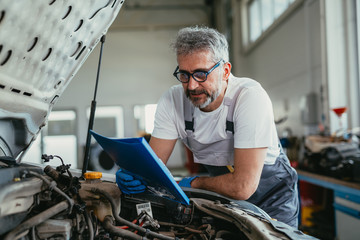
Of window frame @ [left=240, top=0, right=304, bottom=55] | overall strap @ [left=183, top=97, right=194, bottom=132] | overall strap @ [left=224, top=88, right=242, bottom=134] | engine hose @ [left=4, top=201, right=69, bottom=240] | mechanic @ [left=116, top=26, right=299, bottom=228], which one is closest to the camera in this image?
engine hose @ [left=4, top=201, right=69, bottom=240]

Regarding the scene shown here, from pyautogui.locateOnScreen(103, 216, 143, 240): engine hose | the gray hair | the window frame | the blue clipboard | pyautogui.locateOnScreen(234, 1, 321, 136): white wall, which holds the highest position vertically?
the window frame

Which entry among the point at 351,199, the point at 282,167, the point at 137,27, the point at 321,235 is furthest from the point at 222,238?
the point at 137,27

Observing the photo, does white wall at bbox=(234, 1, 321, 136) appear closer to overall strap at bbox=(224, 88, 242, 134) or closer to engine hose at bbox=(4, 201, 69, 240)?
overall strap at bbox=(224, 88, 242, 134)

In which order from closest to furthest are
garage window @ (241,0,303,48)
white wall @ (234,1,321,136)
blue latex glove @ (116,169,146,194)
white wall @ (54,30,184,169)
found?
blue latex glove @ (116,169,146,194) → white wall @ (234,1,321,136) → garage window @ (241,0,303,48) → white wall @ (54,30,184,169)

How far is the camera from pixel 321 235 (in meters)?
2.66

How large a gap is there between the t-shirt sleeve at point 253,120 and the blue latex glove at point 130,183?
44cm

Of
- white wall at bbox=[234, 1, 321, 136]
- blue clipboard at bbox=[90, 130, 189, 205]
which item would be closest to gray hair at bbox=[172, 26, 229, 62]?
blue clipboard at bbox=[90, 130, 189, 205]

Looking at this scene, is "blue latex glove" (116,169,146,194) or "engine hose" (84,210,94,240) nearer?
"engine hose" (84,210,94,240)

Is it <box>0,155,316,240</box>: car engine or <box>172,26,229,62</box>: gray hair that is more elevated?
<box>172,26,229,62</box>: gray hair

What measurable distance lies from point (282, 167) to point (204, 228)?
629 millimetres

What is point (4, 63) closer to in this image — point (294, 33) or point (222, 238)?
point (222, 238)

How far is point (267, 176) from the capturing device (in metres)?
1.41

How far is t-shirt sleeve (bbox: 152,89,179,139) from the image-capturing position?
150 centimetres

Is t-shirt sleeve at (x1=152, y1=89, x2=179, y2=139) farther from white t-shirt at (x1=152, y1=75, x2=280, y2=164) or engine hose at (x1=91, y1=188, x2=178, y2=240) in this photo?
engine hose at (x1=91, y1=188, x2=178, y2=240)
